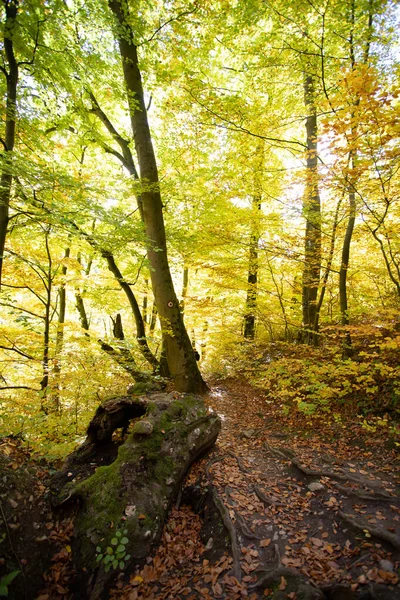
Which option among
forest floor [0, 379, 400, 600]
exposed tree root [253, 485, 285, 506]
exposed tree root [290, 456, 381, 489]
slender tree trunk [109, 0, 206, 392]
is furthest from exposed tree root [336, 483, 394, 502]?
slender tree trunk [109, 0, 206, 392]

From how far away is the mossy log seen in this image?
9.11ft

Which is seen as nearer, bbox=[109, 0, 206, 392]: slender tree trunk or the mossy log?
the mossy log

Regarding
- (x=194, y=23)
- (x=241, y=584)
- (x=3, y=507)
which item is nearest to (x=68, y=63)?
(x=194, y=23)

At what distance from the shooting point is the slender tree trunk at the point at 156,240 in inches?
278

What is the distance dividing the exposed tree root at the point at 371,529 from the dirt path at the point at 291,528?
0.01 m

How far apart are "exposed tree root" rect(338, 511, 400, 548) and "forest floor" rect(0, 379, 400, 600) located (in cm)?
1

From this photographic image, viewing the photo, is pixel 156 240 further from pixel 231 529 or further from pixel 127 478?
pixel 231 529

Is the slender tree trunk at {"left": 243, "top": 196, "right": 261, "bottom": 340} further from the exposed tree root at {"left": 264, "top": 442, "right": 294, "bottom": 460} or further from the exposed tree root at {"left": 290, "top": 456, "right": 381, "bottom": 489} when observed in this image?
the exposed tree root at {"left": 290, "top": 456, "right": 381, "bottom": 489}

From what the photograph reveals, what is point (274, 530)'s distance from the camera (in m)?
3.26

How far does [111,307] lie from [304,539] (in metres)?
10.6

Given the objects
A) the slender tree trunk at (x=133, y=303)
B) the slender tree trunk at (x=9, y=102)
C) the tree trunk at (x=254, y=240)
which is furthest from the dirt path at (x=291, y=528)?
the tree trunk at (x=254, y=240)

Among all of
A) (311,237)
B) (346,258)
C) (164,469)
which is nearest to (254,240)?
(311,237)

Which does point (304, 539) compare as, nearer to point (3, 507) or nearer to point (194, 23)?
point (3, 507)

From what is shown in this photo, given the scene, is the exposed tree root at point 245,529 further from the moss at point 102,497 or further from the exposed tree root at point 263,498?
the moss at point 102,497
